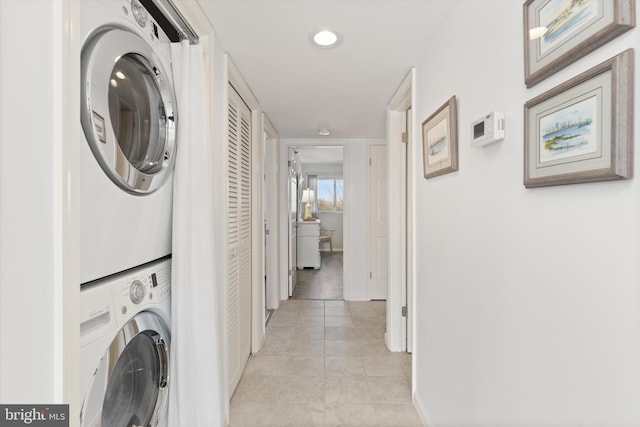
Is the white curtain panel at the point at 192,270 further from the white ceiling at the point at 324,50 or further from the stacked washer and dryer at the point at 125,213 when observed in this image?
the white ceiling at the point at 324,50

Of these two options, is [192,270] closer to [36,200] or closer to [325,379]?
[36,200]

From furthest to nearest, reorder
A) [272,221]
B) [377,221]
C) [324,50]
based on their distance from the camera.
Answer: [377,221] < [272,221] < [324,50]

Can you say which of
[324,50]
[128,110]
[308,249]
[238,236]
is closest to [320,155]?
[308,249]

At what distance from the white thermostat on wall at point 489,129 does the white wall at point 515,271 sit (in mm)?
29

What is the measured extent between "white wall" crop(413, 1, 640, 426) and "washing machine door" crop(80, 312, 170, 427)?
119 centimetres

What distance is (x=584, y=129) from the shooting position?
690 millimetres

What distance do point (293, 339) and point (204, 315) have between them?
1.82 m

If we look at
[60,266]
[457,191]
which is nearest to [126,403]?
[60,266]

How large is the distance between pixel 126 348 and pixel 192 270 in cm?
36

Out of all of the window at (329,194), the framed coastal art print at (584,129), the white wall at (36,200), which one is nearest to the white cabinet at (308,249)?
the window at (329,194)

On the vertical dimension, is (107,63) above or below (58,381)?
above

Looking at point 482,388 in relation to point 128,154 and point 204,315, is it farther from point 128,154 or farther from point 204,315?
point 128,154

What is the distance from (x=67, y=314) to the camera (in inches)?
26.3

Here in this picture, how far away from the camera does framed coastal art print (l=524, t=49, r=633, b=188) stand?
1.98ft
